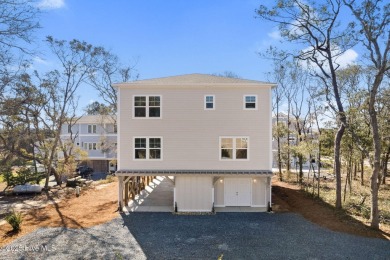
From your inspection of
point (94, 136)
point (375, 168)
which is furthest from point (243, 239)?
point (94, 136)

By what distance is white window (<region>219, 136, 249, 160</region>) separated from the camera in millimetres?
15445

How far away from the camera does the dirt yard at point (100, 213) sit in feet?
40.3

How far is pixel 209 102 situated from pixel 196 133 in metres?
2.09

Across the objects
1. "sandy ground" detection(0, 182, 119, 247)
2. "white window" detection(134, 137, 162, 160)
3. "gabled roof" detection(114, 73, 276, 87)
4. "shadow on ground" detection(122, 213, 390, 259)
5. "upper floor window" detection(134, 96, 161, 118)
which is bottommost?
"sandy ground" detection(0, 182, 119, 247)

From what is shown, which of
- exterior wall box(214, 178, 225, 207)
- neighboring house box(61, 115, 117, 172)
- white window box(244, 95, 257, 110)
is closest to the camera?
white window box(244, 95, 257, 110)

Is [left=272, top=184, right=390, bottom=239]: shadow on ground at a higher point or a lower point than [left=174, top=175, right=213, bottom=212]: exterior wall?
lower

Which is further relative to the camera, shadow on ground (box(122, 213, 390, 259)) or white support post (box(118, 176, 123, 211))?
white support post (box(118, 176, 123, 211))

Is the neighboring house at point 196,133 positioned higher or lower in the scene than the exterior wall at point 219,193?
higher

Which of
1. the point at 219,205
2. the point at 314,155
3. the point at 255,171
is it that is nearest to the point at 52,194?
the point at 219,205

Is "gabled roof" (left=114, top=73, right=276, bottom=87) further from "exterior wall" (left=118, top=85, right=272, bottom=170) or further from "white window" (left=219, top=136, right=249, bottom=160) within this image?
"white window" (left=219, top=136, right=249, bottom=160)

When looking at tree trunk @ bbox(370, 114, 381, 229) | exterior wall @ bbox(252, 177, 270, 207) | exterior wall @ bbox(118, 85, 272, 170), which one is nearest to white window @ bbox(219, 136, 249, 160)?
exterior wall @ bbox(118, 85, 272, 170)

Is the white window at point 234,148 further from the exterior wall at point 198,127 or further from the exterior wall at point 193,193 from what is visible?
the exterior wall at point 193,193

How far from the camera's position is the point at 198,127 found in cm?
1552

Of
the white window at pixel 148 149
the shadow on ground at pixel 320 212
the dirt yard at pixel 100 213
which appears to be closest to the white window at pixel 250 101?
the white window at pixel 148 149
